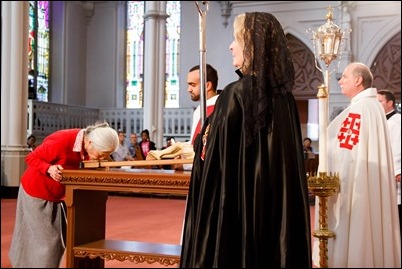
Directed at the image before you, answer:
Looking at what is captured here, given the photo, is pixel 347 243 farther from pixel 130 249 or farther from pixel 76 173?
pixel 76 173

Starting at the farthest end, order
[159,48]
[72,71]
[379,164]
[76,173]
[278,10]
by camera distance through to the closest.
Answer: [72,71], [278,10], [159,48], [379,164], [76,173]

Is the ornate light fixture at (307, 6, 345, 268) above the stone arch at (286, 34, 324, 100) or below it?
below

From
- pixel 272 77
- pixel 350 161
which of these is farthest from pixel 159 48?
pixel 272 77

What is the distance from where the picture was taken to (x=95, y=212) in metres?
3.73

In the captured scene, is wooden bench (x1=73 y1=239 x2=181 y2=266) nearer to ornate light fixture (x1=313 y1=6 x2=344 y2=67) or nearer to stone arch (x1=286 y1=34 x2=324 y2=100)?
ornate light fixture (x1=313 y1=6 x2=344 y2=67)

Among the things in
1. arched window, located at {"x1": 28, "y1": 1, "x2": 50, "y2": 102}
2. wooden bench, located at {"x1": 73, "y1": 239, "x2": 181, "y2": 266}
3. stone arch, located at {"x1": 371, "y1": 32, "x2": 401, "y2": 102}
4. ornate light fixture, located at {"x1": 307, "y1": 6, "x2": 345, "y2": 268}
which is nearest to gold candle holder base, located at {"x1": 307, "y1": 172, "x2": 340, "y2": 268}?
ornate light fixture, located at {"x1": 307, "y1": 6, "x2": 345, "y2": 268}

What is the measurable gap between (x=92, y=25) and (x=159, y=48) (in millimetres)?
4850

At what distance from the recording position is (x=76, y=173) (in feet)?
10.8

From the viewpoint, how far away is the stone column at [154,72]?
1309 centimetres

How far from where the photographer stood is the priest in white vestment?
3.83m

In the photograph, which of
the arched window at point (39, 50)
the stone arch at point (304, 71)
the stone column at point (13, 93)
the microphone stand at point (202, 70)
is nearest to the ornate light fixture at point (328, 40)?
the microphone stand at point (202, 70)

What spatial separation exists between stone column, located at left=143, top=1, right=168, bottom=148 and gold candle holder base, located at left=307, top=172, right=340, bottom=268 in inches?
381

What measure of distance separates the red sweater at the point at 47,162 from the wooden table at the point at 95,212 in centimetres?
12

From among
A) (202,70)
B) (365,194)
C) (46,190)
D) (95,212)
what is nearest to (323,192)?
(365,194)
